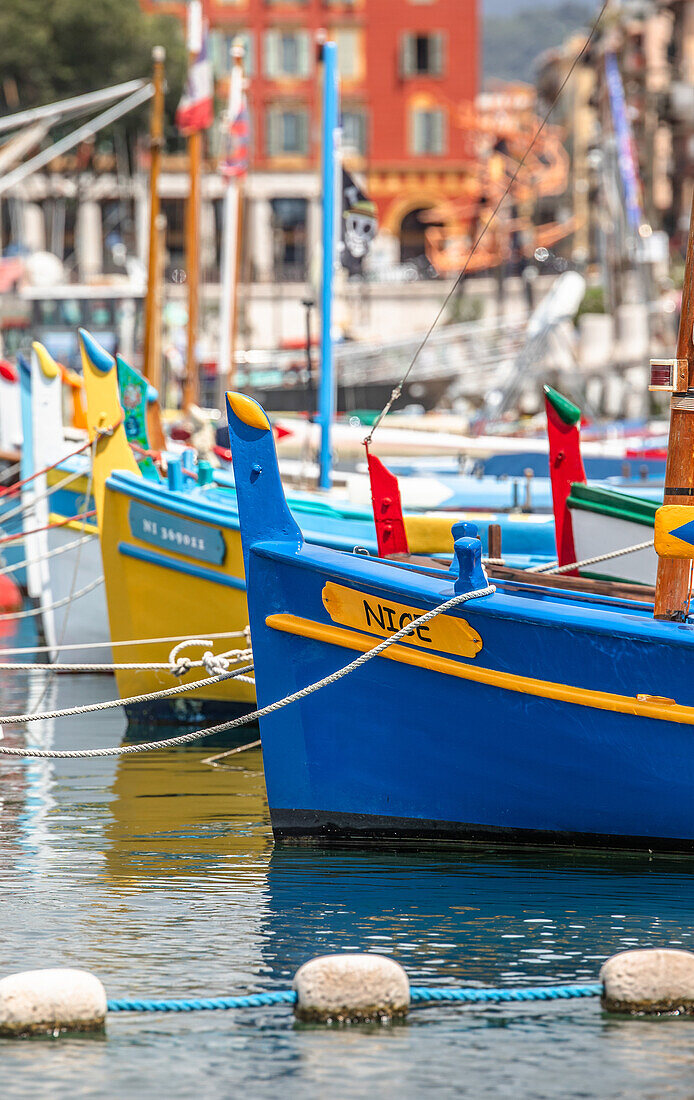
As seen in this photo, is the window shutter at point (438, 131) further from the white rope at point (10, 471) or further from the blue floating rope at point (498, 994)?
the blue floating rope at point (498, 994)

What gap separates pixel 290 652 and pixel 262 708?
37cm

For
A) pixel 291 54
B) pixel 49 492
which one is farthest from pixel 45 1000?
pixel 291 54

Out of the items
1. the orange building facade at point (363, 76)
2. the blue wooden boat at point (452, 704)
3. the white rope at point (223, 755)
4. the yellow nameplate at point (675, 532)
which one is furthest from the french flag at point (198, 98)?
the orange building facade at point (363, 76)

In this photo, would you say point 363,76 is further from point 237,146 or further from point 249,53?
point 237,146

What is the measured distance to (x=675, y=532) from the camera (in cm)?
904

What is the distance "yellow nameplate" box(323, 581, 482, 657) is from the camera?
920cm

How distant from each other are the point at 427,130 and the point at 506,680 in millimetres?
72656

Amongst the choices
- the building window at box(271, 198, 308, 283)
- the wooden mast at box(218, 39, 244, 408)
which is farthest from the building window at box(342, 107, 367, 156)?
the wooden mast at box(218, 39, 244, 408)

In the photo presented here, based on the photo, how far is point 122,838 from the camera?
1065 cm

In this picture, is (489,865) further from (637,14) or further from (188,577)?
(637,14)

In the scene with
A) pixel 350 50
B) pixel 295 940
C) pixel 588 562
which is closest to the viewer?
pixel 295 940

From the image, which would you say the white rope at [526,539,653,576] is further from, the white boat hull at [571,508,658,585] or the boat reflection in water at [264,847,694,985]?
the boat reflection in water at [264,847,694,985]

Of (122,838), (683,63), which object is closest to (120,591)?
(122,838)

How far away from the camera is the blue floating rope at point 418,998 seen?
716 cm
